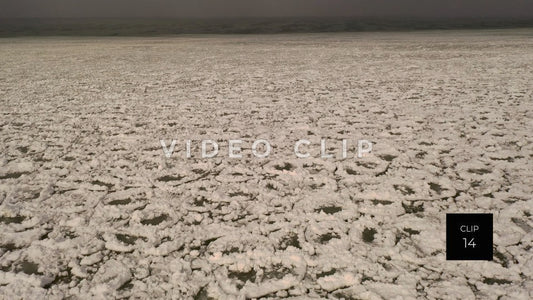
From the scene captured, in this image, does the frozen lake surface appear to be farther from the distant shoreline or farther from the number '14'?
the distant shoreline

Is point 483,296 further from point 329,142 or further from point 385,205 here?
point 329,142

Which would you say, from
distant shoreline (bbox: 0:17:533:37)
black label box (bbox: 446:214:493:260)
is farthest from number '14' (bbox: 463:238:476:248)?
distant shoreline (bbox: 0:17:533:37)

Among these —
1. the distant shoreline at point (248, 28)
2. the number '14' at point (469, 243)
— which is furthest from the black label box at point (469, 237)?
the distant shoreline at point (248, 28)

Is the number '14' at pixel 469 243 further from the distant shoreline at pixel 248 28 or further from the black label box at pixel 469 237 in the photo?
the distant shoreline at pixel 248 28

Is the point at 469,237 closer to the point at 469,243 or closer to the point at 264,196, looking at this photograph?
the point at 469,243

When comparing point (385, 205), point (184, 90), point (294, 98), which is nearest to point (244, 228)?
point (385, 205)
